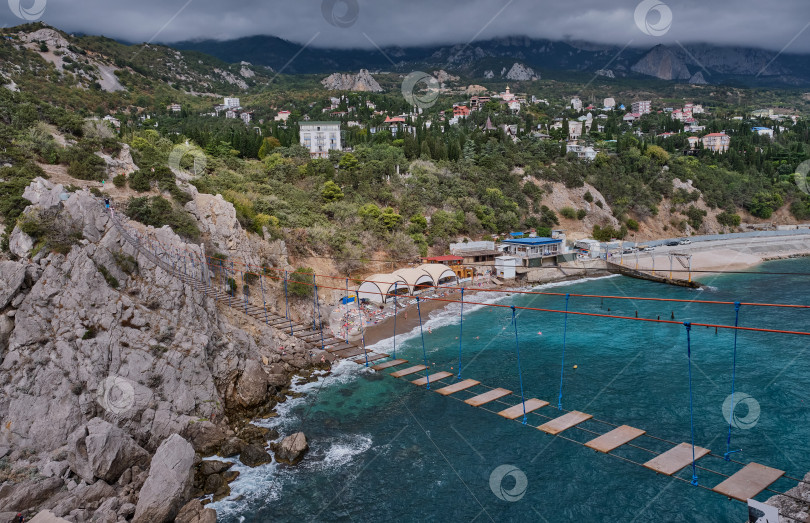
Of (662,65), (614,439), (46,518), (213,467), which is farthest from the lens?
(662,65)

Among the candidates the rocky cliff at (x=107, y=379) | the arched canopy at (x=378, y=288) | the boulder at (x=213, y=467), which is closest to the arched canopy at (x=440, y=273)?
the arched canopy at (x=378, y=288)

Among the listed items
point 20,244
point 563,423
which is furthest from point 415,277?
point 563,423

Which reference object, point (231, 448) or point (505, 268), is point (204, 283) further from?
point (505, 268)

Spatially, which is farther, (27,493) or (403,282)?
→ (403,282)

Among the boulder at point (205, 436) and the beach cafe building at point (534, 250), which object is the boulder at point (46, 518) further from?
the beach cafe building at point (534, 250)

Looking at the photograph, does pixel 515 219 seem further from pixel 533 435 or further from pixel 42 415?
pixel 42 415

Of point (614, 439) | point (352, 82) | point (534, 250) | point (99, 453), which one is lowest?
point (99, 453)

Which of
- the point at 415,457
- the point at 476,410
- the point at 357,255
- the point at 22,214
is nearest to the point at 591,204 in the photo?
the point at 357,255

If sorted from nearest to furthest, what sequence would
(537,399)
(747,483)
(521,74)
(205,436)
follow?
1. (747,483)
2. (537,399)
3. (205,436)
4. (521,74)
